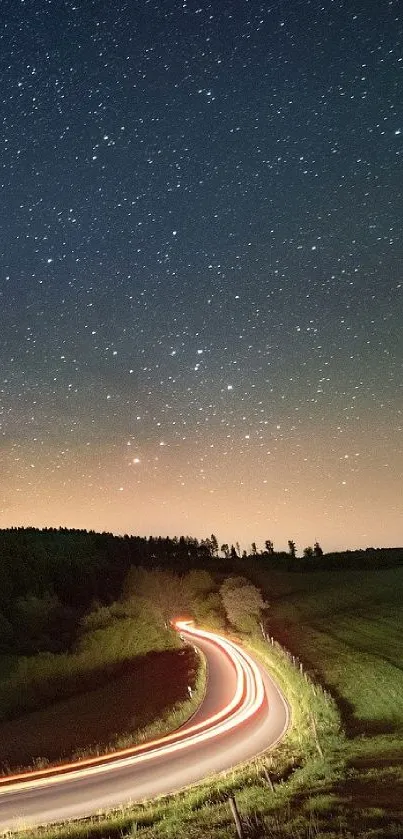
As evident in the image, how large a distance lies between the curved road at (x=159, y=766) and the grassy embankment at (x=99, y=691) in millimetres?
2439

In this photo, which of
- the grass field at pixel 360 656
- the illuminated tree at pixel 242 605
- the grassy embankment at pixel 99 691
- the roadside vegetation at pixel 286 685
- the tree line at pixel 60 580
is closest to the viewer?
the roadside vegetation at pixel 286 685

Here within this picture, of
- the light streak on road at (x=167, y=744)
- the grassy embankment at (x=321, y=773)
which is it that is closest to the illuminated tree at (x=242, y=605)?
the grassy embankment at (x=321, y=773)

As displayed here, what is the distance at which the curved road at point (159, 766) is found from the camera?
19984 mm

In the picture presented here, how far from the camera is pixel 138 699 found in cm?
4516

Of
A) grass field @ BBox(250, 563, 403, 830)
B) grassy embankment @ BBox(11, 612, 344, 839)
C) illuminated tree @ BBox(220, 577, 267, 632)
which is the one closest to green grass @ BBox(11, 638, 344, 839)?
grassy embankment @ BBox(11, 612, 344, 839)

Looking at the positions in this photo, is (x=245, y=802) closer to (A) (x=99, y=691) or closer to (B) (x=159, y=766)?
(B) (x=159, y=766)

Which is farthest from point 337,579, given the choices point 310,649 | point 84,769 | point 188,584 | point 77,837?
point 77,837

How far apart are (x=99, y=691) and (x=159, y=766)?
32453mm

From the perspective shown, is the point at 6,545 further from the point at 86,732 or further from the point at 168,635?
the point at 86,732

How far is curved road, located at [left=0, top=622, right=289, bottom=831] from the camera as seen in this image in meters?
20.0

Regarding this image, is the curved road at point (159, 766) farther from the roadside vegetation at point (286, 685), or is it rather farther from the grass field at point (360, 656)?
the grass field at point (360, 656)

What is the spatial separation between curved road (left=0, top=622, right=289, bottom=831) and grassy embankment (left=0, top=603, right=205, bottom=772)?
96.0 inches

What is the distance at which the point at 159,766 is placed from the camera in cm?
2400

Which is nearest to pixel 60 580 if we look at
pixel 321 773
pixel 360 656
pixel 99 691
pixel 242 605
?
pixel 242 605
